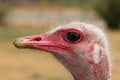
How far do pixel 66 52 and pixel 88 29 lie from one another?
347mm

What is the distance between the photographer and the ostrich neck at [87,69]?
5.33m

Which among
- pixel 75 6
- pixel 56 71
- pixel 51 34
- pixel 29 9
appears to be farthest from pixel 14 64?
pixel 29 9

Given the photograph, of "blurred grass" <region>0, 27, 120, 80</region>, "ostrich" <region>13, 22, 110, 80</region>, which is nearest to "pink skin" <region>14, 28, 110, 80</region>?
"ostrich" <region>13, 22, 110, 80</region>

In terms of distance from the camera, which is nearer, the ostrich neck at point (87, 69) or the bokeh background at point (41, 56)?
the ostrich neck at point (87, 69)

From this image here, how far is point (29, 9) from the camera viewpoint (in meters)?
48.7

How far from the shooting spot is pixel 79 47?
17.8 ft

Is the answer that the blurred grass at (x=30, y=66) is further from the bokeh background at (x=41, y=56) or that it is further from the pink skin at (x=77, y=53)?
the pink skin at (x=77, y=53)

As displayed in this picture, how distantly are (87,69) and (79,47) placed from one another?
250mm

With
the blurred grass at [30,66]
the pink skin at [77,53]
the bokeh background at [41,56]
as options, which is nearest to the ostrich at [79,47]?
the pink skin at [77,53]

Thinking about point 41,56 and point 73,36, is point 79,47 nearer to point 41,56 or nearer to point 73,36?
point 73,36

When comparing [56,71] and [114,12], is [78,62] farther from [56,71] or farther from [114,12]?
[114,12]

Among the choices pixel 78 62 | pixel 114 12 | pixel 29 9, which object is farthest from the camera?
pixel 29 9

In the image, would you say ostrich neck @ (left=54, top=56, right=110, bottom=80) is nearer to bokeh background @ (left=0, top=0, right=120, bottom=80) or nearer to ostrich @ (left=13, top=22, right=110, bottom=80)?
ostrich @ (left=13, top=22, right=110, bottom=80)

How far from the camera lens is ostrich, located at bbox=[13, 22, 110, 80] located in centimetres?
534
